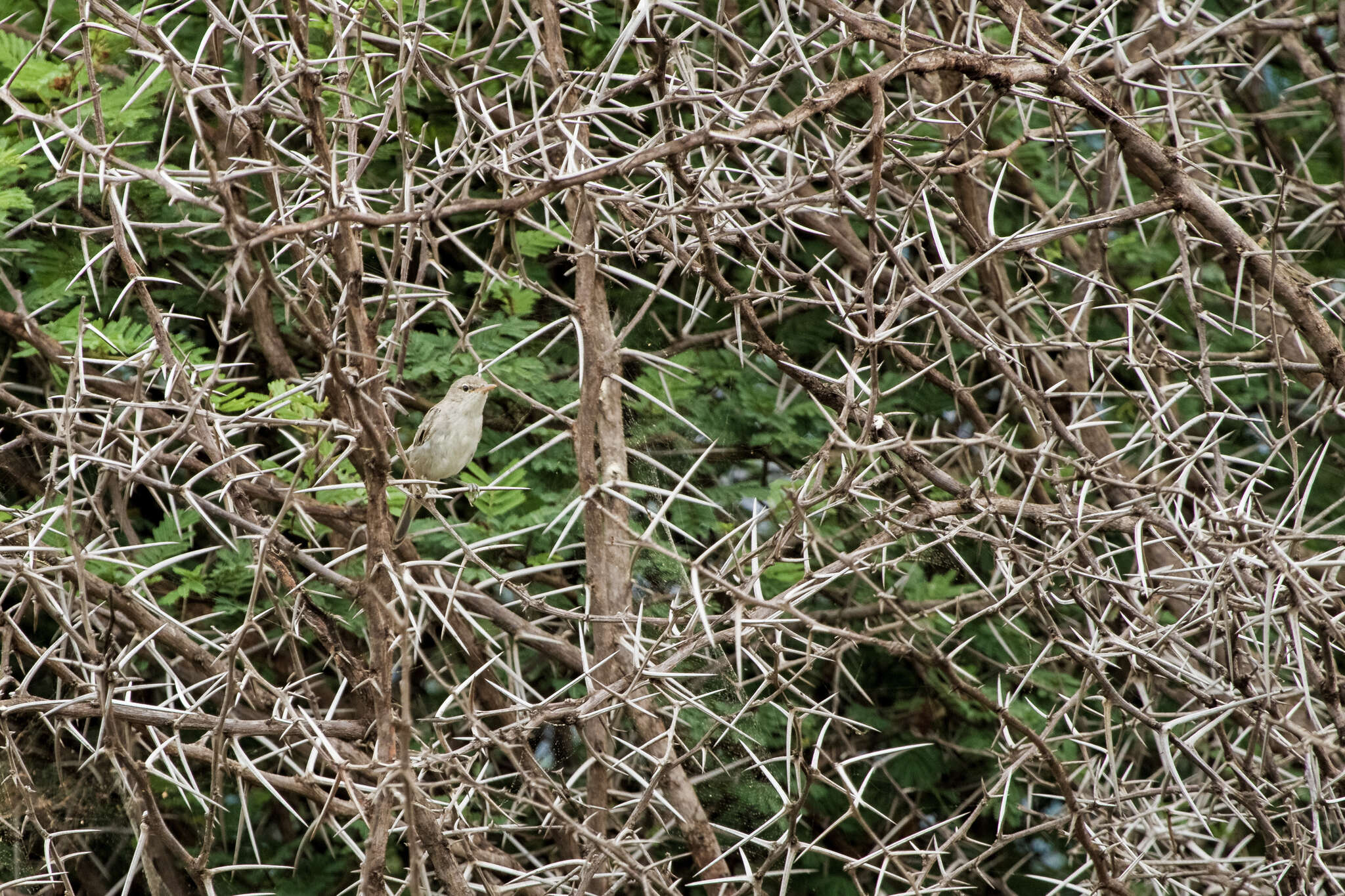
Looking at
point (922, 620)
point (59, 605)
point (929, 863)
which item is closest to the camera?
point (929, 863)

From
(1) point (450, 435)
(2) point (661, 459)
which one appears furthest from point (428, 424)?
A: (2) point (661, 459)

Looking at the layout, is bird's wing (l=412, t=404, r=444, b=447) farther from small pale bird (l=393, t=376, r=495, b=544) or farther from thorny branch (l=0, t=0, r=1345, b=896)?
thorny branch (l=0, t=0, r=1345, b=896)

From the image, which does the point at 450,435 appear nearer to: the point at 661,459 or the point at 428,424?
the point at 428,424

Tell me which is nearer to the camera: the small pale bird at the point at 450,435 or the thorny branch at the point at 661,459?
the thorny branch at the point at 661,459

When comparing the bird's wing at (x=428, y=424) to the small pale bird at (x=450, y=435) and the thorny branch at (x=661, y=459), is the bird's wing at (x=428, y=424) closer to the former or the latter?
the small pale bird at (x=450, y=435)

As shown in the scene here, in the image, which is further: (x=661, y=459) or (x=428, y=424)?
(x=428, y=424)

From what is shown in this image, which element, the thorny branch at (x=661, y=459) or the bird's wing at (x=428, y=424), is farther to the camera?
the bird's wing at (x=428, y=424)

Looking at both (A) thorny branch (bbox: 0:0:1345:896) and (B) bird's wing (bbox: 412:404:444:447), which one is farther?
(B) bird's wing (bbox: 412:404:444:447)

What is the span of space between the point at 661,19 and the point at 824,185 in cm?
112

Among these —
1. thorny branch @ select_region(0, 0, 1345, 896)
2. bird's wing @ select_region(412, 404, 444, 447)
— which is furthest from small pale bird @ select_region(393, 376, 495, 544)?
thorny branch @ select_region(0, 0, 1345, 896)

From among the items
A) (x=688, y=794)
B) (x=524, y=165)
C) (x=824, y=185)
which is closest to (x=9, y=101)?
(x=524, y=165)

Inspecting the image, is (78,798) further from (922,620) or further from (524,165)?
(922,620)

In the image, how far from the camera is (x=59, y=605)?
3.53 m

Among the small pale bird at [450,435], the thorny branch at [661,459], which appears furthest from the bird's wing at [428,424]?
the thorny branch at [661,459]
